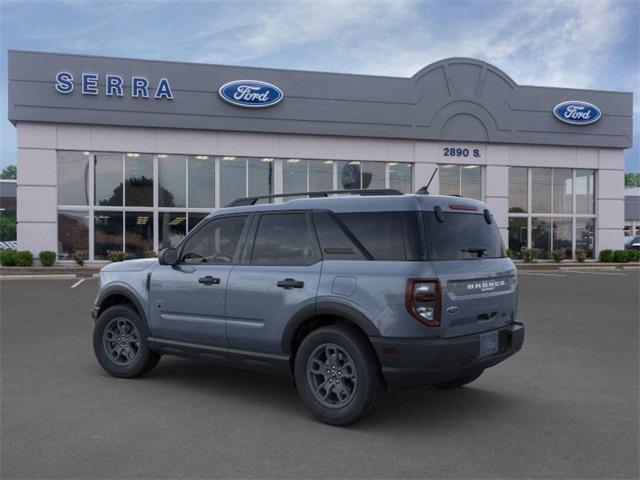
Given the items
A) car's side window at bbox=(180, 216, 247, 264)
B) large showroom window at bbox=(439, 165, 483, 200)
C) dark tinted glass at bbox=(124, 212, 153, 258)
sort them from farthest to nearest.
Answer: large showroom window at bbox=(439, 165, 483, 200) < dark tinted glass at bbox=(124, 212, 153, 258) < car's side window at bbox=(180, 216, 247, 264)

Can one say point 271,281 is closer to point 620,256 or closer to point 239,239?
point 239,239

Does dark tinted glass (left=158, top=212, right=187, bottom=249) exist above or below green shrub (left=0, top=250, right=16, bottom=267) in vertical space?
above

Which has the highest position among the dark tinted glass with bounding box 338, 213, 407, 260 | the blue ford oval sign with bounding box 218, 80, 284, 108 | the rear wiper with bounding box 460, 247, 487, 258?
the blue ford oval sign with bounding box 218, 80, 284, 108

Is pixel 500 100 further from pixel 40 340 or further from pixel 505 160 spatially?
pixel 40 340

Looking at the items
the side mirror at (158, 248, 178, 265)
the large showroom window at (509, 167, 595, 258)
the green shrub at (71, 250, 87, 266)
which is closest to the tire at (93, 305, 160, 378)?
the side mirror at (158, 248, 178, 265)

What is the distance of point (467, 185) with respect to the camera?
28.8 m

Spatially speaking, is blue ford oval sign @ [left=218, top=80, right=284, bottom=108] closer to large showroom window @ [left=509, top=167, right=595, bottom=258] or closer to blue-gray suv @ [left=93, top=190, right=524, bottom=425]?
large showroom window @ [left=509, top=167, right=595, bottom=258]

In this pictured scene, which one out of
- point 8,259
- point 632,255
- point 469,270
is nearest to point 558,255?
point 632,255

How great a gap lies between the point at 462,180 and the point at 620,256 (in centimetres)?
920

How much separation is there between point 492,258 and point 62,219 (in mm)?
22554

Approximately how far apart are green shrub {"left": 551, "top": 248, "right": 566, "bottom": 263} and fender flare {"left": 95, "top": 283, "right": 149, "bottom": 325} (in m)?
26.1

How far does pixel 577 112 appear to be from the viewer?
29.7 m

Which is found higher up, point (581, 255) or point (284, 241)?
point (284, 241)

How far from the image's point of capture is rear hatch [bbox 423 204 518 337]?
4684 mm
